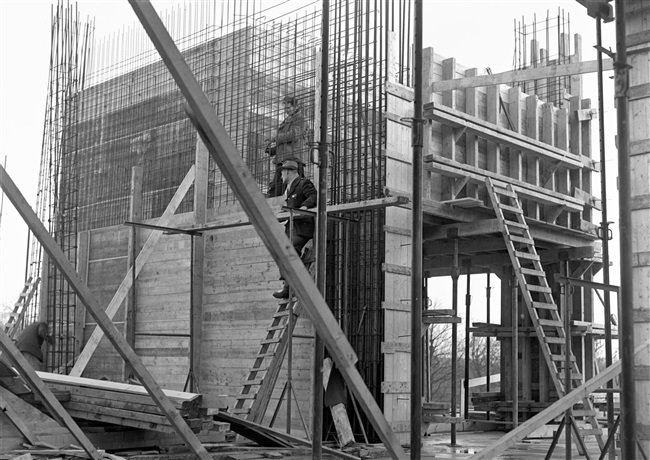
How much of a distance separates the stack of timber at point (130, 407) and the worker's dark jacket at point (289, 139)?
5048 mm

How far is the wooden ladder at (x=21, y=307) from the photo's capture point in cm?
2080

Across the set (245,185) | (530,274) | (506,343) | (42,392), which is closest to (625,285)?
(245,185)

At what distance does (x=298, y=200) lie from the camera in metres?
13.3

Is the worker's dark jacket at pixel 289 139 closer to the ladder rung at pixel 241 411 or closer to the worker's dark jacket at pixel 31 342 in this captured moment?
the ladder rung at pixel 241 411

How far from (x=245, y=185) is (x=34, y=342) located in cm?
1350

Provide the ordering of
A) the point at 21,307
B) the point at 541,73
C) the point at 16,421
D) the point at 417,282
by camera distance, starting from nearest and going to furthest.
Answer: the point at 417,282 < the point at 16,421 < the point at 541,73 < the point at 21,307

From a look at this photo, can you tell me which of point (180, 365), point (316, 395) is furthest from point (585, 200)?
point (316, 395)

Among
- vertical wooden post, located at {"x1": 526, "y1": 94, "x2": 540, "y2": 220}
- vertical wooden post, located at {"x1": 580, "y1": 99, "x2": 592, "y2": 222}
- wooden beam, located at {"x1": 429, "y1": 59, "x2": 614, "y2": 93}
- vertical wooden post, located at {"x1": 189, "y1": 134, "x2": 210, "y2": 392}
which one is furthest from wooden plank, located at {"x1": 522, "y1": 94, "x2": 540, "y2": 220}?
vertical wooden post, located at {"x1": 189, "y1": 134, "x2": 210, "y2": 392}

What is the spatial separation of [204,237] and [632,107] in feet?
28.3

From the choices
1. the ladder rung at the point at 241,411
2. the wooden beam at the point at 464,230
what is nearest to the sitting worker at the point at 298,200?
the ladder rung at the point at 241,411

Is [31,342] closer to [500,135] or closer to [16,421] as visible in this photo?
[16,421]

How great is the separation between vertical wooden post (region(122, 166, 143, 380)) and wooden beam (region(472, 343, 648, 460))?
9.81 meters

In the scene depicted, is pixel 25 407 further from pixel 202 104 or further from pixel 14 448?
pixel 202 104

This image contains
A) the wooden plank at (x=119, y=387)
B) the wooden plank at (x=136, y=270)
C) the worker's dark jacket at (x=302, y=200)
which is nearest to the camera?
the wooden plank at (x=119, y=387)
